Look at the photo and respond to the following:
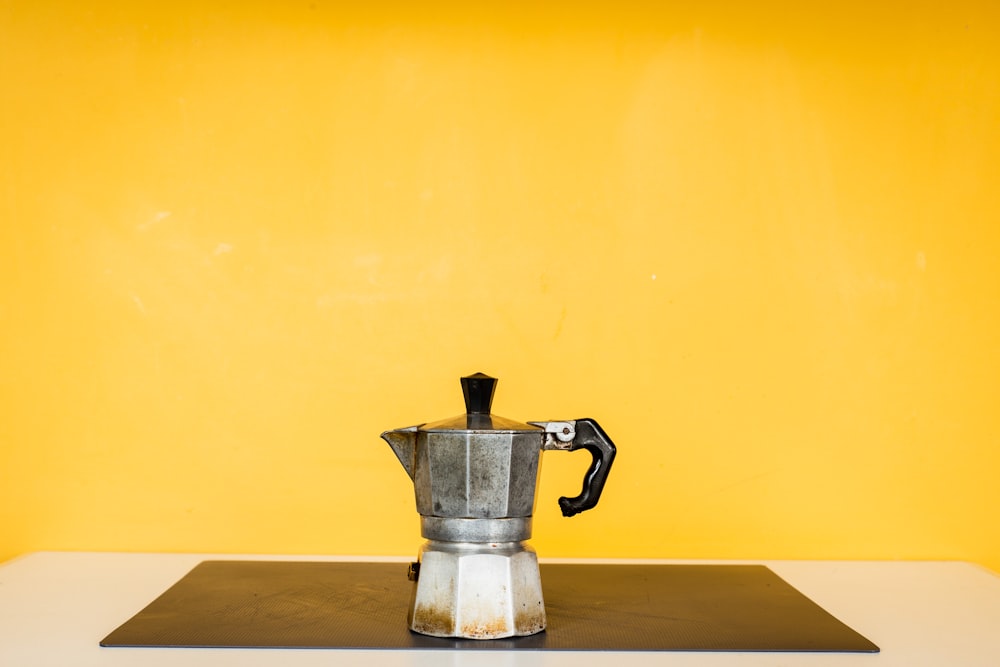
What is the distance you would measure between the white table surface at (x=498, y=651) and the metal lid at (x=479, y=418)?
214 millimetres

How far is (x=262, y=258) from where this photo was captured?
148cm

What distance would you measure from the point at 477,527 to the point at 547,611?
172mm

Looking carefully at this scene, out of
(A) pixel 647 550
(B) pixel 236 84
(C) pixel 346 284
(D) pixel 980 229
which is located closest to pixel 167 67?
(B) pixel 236 84

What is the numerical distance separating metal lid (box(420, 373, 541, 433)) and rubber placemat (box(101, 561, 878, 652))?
209 millimetres

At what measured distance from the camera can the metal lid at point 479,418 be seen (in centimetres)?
100

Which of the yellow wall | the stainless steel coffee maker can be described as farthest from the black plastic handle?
the yellow wall

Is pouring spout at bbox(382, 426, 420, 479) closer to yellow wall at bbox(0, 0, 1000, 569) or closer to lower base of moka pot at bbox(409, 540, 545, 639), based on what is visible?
lower base of moka pot at bbox(409, 540, 545, 639)

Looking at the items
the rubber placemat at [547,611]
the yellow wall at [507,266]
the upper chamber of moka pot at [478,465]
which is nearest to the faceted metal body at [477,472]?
the upper chamber of moka pot at [478,465]

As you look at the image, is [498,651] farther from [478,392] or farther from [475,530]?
[478,392]

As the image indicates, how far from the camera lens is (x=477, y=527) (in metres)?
1.01

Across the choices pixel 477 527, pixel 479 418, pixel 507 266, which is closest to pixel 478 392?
pixel 479 418

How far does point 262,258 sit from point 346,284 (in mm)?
129

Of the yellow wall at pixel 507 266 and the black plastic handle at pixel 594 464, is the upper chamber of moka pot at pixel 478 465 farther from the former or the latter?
the yellow wall at pixel 507 266

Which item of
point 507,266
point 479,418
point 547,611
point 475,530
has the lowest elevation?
point 547,611
